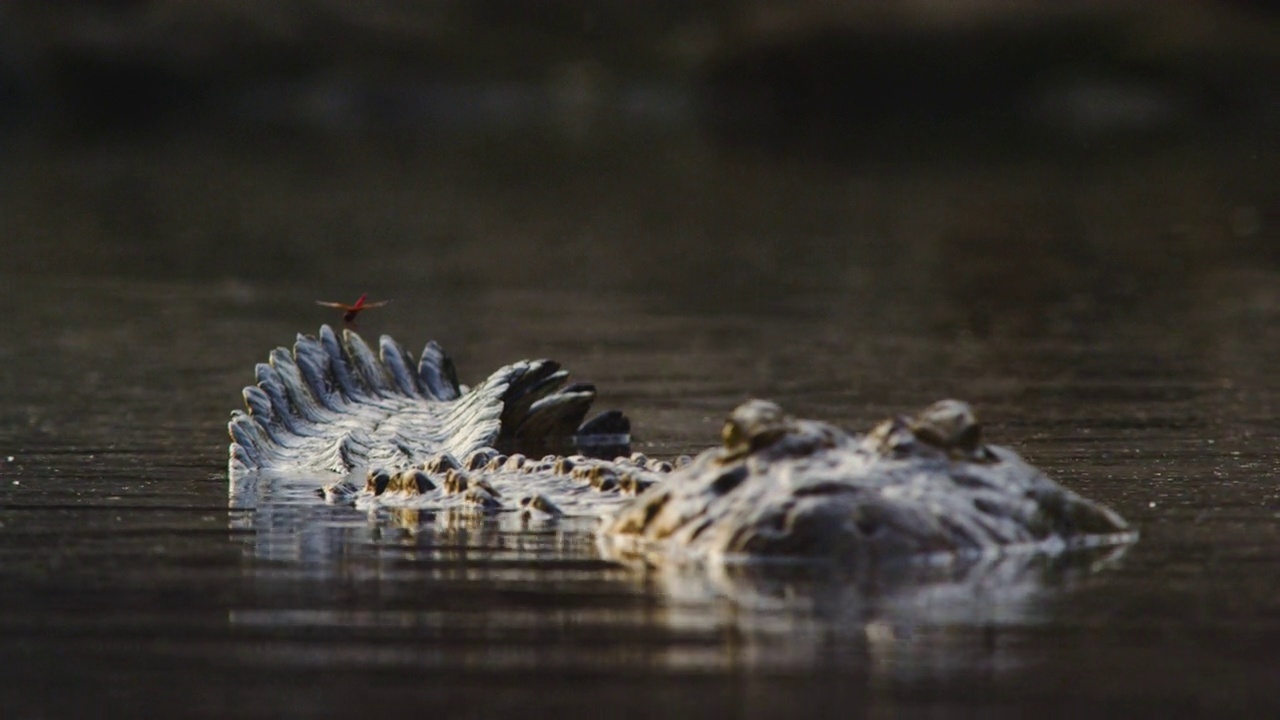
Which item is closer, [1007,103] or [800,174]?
[800,174]

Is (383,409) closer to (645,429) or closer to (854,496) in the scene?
(645,429)

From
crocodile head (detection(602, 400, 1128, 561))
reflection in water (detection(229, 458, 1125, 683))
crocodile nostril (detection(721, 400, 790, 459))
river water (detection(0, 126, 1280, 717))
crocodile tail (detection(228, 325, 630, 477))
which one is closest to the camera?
river water (detection(0, 126, 1280, 717))

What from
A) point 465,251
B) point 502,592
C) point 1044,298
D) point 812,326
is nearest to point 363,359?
point 502,592

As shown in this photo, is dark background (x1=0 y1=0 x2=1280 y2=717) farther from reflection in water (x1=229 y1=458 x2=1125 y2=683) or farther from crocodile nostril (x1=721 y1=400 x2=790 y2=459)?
crocodile nostril (x1=721 y1=400 x2=790 y2=459)

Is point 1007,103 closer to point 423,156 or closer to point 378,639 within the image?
point 423,156

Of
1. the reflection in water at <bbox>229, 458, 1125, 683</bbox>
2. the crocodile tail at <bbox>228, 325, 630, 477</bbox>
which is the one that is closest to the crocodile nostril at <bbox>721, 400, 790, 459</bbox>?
the reflection in water at <bbox>229, 458, 1125, 683</bbox>

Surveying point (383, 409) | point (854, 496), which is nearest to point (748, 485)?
point (854, 496)
